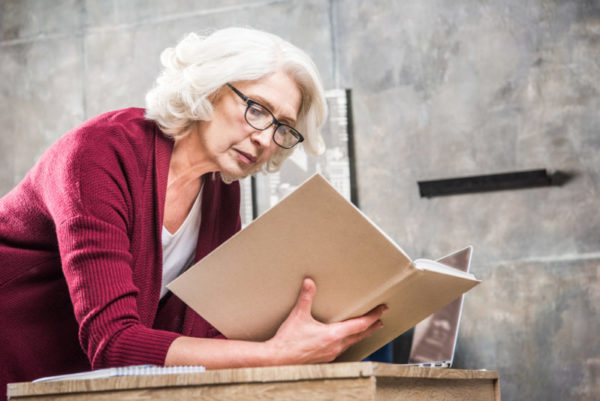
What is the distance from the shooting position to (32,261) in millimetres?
1380

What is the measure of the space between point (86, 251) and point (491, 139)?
2.31 meters

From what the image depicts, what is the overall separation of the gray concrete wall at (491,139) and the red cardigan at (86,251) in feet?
6.02

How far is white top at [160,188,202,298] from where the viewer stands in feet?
5.41

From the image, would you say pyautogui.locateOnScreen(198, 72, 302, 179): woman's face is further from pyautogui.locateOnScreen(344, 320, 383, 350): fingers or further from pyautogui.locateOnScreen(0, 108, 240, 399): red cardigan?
pyautogui.locateOnScreen(344, 320, 383, 350): fingers

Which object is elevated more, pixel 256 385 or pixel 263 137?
pixel 263 137

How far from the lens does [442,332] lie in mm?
2705

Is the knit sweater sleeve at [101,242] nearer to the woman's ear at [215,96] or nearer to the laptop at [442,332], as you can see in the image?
the woman's ear at [215,96]

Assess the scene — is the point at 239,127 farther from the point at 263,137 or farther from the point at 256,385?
the point at 256,385

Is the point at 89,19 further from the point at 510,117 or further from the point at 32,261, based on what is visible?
the point at 32,261

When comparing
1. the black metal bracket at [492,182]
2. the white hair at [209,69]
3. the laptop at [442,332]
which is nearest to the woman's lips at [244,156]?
the white hair at [209,69]

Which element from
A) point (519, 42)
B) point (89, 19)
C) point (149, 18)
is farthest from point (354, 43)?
point (89, 19)

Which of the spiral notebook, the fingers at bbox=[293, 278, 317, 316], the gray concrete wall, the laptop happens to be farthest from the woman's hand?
the gray concrete wall

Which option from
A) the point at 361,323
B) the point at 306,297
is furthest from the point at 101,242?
the point at 361,323

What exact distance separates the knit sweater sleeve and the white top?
0.93 ft
